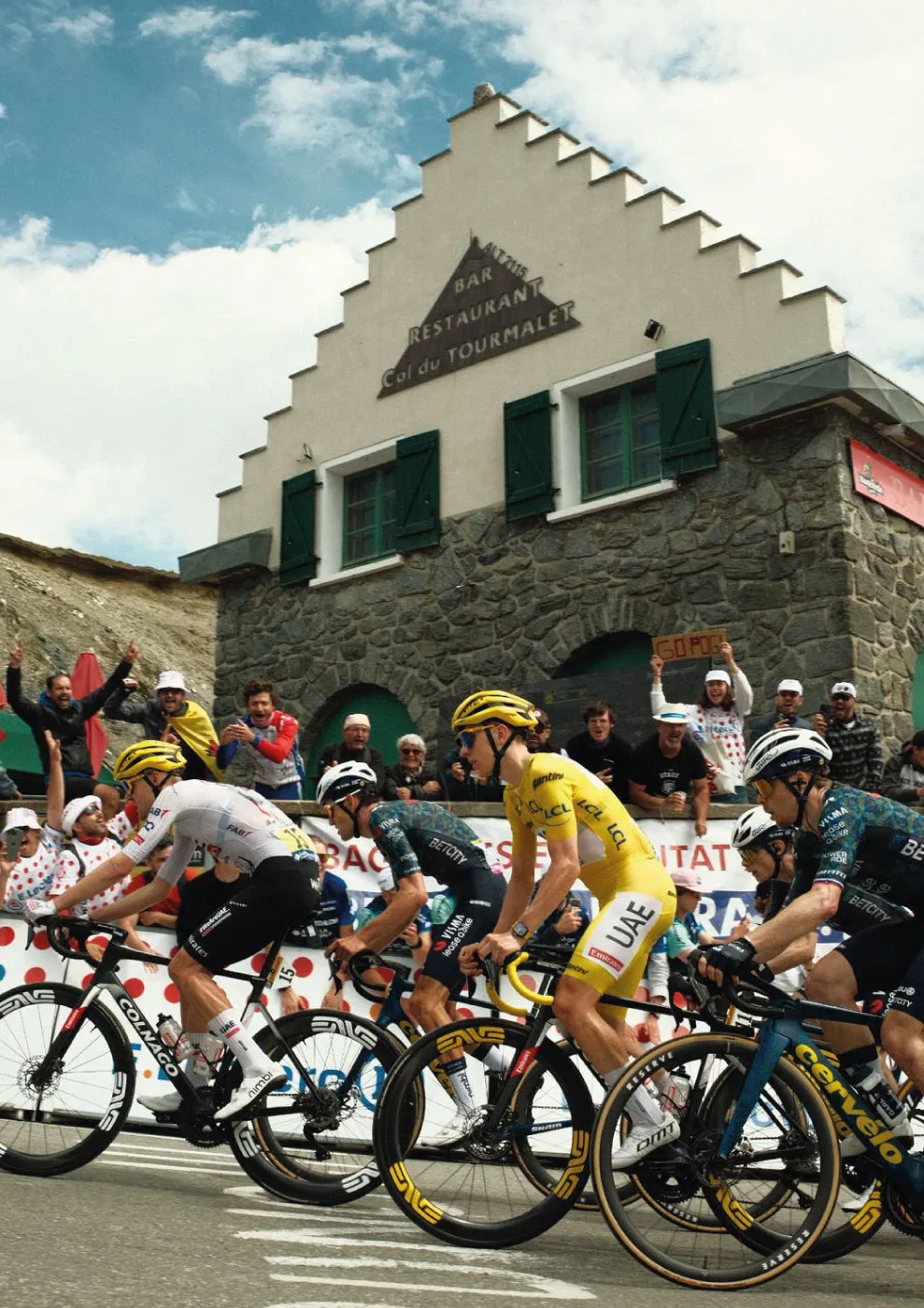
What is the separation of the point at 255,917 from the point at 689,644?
360 inches

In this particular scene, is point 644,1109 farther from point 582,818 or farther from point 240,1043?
point 240,1043

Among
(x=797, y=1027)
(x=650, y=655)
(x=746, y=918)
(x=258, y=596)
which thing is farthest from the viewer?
(x=258, y=596)

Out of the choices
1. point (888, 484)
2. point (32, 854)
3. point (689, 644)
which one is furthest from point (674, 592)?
point (32, 854)

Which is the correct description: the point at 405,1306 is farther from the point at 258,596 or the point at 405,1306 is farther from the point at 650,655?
the point at 258,596

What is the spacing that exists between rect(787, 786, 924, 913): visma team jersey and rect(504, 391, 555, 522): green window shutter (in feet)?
37.7

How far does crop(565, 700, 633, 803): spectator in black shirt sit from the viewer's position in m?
11.5

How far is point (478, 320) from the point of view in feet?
58.1

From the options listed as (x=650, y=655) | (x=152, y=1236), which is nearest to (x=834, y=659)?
(x=650, y=655)

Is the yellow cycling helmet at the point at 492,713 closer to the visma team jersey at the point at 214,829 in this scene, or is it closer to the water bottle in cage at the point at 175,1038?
the visma team jersey at the point at 214,829

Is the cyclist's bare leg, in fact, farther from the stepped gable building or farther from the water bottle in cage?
the stepped gable building

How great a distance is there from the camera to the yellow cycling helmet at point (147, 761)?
21.5 feet

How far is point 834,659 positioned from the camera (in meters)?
13.8

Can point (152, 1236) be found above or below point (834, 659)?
below

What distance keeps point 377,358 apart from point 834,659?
26.3 ft
